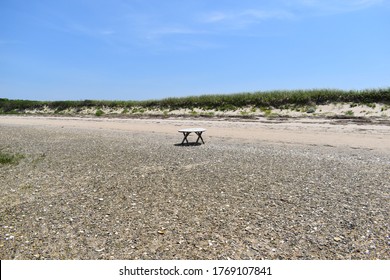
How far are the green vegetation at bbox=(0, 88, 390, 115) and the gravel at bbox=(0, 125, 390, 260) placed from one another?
20.9 m

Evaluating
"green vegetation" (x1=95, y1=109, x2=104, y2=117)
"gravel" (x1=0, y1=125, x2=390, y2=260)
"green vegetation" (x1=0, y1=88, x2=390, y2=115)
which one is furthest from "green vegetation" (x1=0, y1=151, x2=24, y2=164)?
"green vegetation" (x1=95, y1=109, x2=104, y2=117)

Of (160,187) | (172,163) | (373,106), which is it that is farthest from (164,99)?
(160,187)

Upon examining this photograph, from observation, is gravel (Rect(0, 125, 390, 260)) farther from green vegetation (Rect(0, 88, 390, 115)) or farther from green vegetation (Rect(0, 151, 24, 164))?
green vegetation (Rect(0, 88, 390, 115))

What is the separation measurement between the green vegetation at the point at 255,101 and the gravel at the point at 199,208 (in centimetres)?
2092

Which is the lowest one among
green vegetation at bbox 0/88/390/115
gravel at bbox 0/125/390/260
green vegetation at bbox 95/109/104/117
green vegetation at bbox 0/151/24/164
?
gravel at bbox 0/125/390/260

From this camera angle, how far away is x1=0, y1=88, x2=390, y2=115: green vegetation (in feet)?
102

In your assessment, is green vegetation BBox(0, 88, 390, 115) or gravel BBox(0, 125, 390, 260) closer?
gravel BBox(0, 125, 390, 260)

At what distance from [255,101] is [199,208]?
32667mm

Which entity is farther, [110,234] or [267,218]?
[267,218]

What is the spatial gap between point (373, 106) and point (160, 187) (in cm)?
2636

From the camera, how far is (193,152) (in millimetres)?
14344

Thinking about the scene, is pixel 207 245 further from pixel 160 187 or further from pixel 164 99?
pixel 164 99

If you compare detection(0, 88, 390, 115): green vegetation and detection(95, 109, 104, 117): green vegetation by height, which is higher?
detection(0, 88, 390, 115): green vegetation
